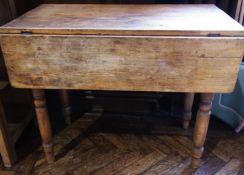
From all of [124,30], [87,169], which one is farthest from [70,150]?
[124,30]

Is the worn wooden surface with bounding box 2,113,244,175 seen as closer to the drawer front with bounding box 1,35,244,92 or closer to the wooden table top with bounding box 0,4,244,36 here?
the drawer front with bounding box 1,35,244,92

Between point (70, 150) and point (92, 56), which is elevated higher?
point (92, 56)

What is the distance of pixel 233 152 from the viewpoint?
1402mm

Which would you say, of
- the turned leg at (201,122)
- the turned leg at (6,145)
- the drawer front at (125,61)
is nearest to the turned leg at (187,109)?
the turned leg at (201,122)

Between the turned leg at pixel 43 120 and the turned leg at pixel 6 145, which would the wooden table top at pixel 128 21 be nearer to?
the turned leg at pixel 43 120

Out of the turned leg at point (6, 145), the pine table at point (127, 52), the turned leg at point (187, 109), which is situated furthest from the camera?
the turned leg at point (187, 109)

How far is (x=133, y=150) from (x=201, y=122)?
428mm

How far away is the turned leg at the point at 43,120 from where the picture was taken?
1.15m

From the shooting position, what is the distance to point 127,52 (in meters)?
0.97

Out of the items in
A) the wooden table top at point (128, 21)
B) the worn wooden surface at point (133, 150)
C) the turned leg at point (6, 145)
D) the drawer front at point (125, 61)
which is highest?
the wooden table top at point (128, 21)

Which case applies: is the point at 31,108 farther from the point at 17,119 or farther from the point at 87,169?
the point at 87,169

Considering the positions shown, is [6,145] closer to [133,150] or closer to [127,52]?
[133,150]

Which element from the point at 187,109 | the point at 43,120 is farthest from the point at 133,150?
the point at 43,120

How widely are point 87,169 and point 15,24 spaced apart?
729 millimetres
